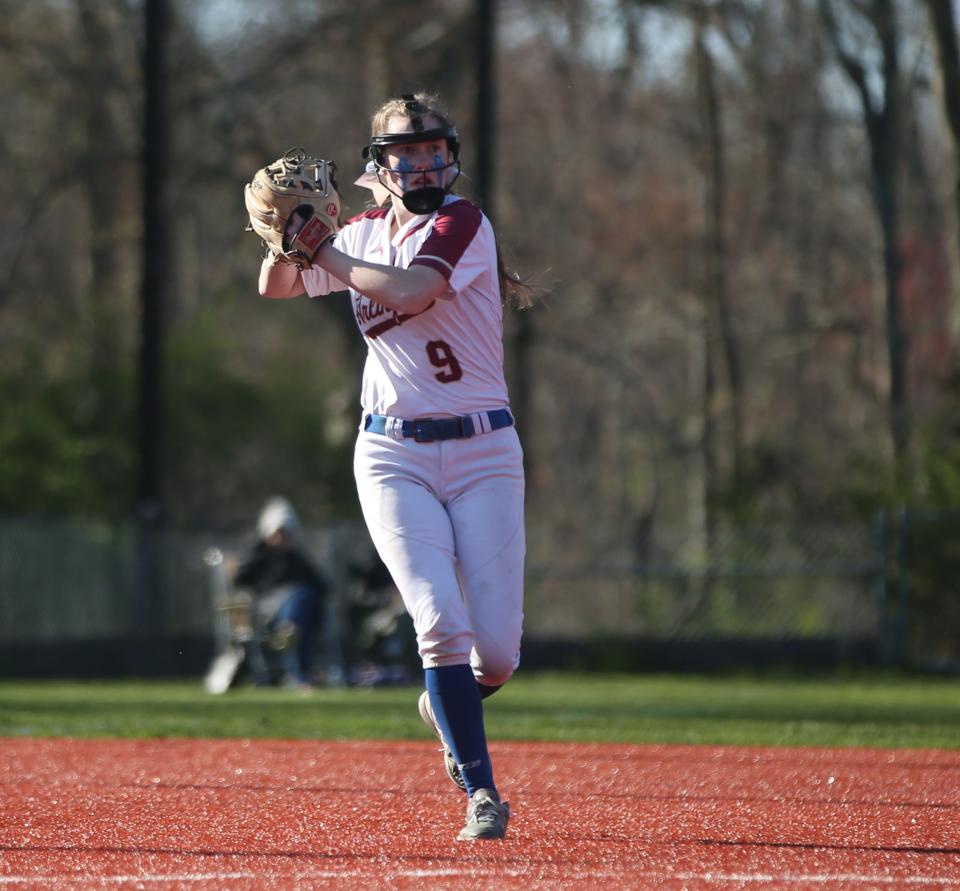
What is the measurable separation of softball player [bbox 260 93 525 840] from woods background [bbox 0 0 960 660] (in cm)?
1379

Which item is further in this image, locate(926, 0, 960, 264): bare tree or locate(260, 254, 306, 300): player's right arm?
locate(926, 0, 960, 264): bare tree

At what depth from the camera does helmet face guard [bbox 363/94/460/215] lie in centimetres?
569

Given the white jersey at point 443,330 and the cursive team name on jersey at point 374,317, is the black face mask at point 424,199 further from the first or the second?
the cursive team name on jersey at point 374,317

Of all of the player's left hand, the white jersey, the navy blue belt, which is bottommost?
the navy blue belt

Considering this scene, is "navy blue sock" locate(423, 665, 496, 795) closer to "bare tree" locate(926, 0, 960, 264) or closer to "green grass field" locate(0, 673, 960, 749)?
"green grass field" locate(0, 673, 960, 749)

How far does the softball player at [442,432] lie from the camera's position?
219 inches

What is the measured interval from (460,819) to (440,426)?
1.35 meters

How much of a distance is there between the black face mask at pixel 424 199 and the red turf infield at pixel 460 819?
1983 mm

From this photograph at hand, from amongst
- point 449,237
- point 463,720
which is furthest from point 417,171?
point 463,720

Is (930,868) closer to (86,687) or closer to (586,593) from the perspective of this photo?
(86,687)

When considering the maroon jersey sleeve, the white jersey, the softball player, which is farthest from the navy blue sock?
the maroon jersey sleeve

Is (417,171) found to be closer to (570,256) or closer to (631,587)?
(631,587)

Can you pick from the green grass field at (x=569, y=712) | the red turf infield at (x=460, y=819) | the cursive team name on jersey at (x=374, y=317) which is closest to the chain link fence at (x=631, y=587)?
the green grass field at (x=569, y=712)

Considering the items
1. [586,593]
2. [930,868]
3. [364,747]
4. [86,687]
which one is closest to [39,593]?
[86,687]
